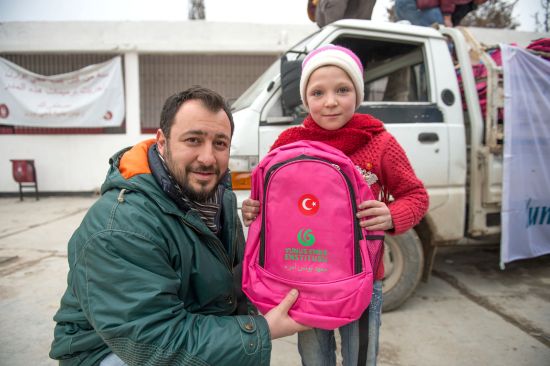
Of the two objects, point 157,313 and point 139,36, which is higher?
point 139,36

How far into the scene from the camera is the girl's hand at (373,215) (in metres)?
1.17

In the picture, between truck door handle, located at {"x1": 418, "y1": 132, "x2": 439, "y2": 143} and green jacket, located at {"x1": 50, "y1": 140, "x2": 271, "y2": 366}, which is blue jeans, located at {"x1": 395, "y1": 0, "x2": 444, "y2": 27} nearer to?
truck door handle, located at {"x1": 418, "y1": 132, "x2": 439, "y2": 143}

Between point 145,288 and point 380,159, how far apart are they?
3.07ft

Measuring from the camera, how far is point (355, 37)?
2.63m

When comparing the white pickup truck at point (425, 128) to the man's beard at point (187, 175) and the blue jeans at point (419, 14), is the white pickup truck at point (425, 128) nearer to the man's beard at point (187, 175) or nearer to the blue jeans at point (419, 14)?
the blue jeans at point (419, 14)

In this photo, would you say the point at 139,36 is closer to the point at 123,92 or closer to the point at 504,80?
the point at 123,92

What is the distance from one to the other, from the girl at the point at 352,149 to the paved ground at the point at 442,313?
3.18 feet

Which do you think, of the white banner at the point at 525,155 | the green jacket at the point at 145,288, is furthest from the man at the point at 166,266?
the white banner at the point at 525,155

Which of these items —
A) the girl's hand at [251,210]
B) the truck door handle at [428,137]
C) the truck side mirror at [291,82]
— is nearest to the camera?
the girl's hand at [251,210]

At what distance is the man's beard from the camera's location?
120cm

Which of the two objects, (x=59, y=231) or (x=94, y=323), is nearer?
(x=94, y=323)

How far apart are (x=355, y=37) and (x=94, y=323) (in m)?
2.51

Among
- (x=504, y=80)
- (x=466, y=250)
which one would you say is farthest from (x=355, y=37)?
(x=466, y=250)

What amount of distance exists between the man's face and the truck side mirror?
109 cm
